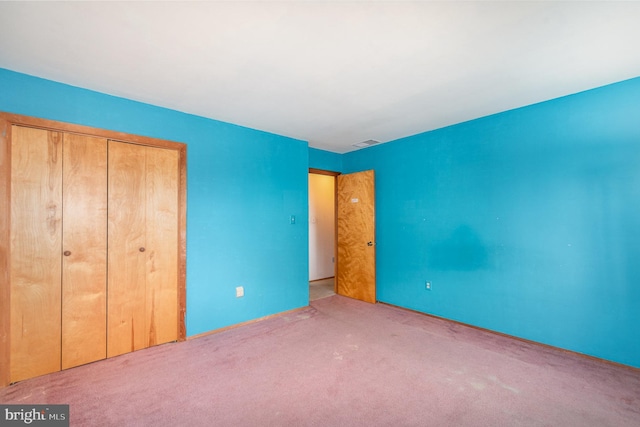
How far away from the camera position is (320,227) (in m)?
6.06

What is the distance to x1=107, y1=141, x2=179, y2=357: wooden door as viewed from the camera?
262cm

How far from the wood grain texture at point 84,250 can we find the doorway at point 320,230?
12.4 feet

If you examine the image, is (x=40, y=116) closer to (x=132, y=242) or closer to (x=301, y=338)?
(x=132, y=242)

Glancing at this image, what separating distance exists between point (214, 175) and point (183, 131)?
1.89 feet

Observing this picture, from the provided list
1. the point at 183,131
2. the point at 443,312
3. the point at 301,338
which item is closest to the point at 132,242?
the point at 183,131

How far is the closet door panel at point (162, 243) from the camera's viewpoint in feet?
9.25

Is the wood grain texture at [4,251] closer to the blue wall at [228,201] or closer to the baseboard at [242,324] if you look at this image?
the blue wall at [228,201]

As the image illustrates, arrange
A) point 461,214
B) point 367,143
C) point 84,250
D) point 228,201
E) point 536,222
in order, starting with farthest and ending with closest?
point 367,143 < point 461,214 < point 228,201 < point 536,222 < point 84,250

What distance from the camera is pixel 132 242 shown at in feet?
8.91
